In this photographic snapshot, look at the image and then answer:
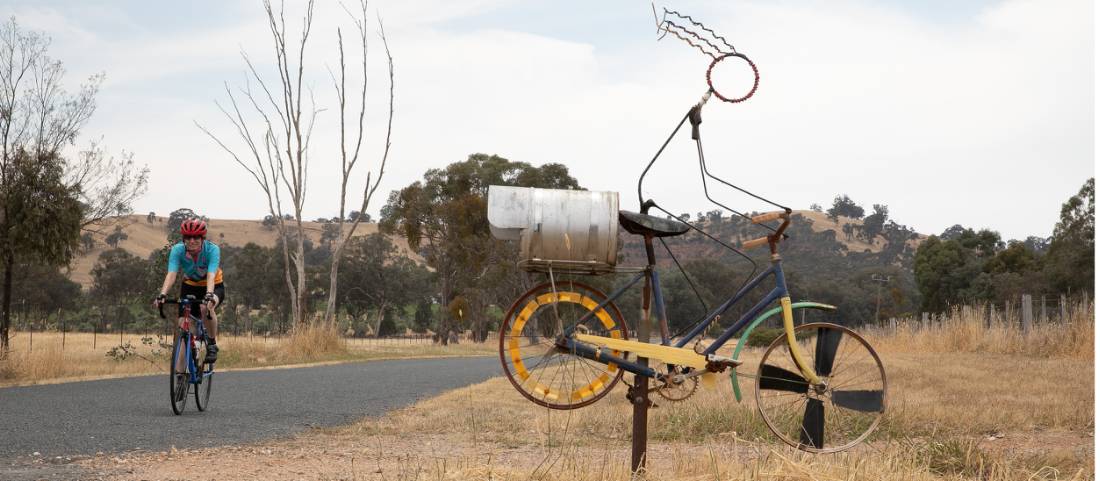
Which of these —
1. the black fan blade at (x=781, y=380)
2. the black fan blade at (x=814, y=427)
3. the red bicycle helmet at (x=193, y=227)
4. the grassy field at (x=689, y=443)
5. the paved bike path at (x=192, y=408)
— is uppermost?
the red bicycle helmet at (x=193, y=227)

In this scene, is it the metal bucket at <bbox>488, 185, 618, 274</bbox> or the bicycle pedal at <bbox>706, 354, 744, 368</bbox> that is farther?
the bicycle pedal at <bbox>706, 354, 744, 368</bbox>

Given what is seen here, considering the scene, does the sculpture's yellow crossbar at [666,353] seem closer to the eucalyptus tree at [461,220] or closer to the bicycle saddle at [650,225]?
the bicycle saddle at [650,225]

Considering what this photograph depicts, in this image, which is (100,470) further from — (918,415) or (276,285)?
(276,285)

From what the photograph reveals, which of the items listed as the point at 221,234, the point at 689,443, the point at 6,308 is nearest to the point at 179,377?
the point at 689,443

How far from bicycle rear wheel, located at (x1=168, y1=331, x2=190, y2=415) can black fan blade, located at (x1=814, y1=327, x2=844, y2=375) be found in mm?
6653

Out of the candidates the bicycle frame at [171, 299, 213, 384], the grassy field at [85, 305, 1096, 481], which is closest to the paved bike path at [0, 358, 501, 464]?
the bicycle frame at [171, 299, 213, 384]

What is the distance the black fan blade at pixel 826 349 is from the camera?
232 inches

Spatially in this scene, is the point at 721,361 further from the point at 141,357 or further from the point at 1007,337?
the point at 141,357

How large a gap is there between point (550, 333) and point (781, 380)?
49.4 inches

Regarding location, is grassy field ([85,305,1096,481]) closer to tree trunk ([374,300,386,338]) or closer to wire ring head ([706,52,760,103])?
wire ring head ([706,52,760,103])

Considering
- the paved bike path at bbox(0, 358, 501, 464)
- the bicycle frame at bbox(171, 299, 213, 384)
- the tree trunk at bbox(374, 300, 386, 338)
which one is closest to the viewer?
the paved bike path at bbox(0, 358, 501, 464)

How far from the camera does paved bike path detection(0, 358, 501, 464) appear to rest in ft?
31.5

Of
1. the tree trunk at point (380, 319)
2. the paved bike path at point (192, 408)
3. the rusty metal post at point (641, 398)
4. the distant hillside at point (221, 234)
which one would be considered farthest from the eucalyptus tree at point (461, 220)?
the distant hillside at point (221, 234)

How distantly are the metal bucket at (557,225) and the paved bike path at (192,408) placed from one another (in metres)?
4.79
